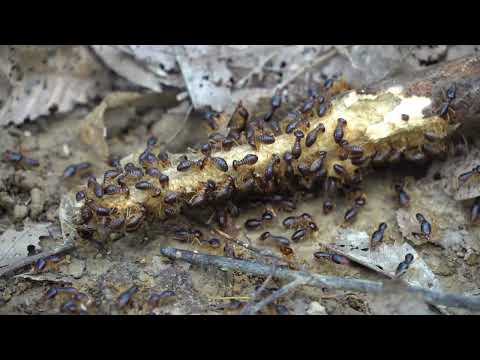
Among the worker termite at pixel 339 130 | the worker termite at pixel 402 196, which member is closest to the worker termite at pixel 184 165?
the worker termite at pixel 339 130

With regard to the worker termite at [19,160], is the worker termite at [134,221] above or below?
below

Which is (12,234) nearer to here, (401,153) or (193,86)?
(193,86)

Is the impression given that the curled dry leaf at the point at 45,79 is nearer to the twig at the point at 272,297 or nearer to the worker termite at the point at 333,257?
the worker termite at the point at 333,257

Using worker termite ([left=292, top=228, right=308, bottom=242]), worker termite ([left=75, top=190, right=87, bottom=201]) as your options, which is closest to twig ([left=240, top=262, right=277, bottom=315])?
worker termite ([left=292, top=228, right=308, bottom=242])

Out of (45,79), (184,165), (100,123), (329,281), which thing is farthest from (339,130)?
(45,79)

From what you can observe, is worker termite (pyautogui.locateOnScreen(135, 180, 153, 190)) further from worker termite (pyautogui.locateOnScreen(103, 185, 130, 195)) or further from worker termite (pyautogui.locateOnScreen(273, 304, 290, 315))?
worker termite (pyautogui.locateOnScreen(273, 304, 290, 315))
